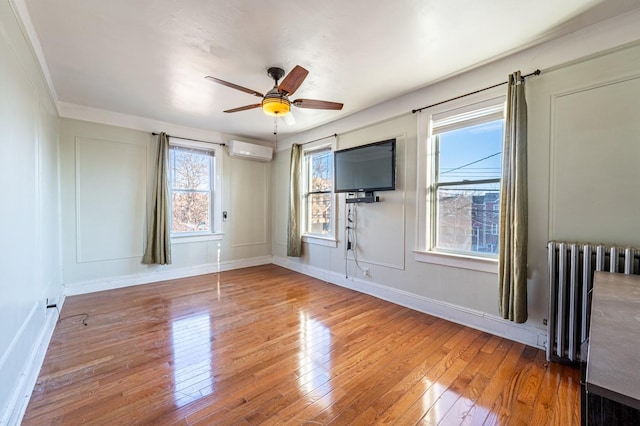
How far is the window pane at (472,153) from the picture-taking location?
8.92 ft

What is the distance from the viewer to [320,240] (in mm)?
4676

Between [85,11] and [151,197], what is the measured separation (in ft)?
9.36

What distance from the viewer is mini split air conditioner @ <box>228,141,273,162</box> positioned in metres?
5.04

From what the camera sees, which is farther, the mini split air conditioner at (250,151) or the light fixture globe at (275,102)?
the mini split air conditioner at (250,151)

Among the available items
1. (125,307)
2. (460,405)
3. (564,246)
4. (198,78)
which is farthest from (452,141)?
(125,307)

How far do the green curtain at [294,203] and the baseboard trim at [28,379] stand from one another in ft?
10.6

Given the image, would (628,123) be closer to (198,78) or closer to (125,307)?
(198,78)

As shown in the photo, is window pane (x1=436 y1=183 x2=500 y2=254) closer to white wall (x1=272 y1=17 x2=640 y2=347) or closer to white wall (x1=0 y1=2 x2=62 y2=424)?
white wall (x1=272 y1=17 x2=640 y2=347)

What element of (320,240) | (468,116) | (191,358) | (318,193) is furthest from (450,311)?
(318,193)

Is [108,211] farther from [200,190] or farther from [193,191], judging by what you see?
[200,190]

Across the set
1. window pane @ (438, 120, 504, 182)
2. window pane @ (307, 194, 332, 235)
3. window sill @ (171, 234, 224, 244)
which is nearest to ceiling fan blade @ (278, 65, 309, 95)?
window pane @ (438, 120, 504, 182)

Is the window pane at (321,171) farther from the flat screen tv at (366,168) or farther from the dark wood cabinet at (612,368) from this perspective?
the dark wood cabinet at (612,368)

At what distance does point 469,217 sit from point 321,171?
261 cm

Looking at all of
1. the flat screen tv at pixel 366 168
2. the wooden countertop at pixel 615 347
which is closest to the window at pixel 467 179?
the flat screen tv at pixel 366 168
